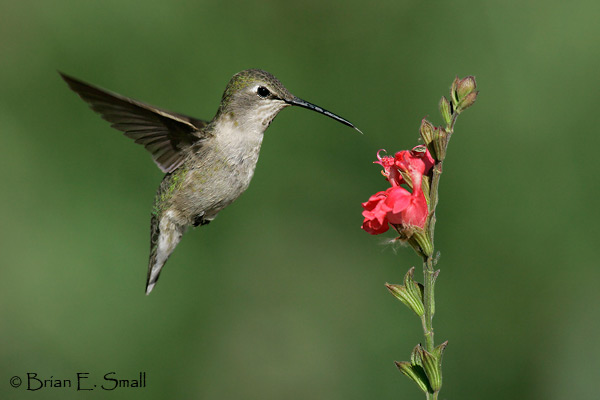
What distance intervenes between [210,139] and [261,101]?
28cm

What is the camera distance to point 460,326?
4.06 m

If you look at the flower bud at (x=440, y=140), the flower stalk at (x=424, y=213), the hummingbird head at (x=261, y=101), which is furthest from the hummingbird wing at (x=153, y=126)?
the flower bud at (x=440, y=140)

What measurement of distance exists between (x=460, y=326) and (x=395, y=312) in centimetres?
38

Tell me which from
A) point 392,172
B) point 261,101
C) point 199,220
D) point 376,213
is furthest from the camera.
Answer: point 199,220

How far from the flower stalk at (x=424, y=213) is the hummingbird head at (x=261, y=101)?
0.84 metres

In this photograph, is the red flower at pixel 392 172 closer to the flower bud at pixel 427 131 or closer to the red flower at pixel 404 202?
the red flower at pixel 404 202

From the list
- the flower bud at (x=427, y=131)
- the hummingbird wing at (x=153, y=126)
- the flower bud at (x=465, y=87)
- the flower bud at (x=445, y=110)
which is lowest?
the flower bud at (x=427, y=131)

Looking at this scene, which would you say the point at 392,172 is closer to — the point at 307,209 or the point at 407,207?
the point at 407,207

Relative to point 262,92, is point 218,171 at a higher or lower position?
lower

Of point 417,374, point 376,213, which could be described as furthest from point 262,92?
point 417,374

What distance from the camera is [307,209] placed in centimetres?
462

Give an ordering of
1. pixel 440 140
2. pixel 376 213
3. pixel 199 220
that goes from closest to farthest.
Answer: pixel 440 140 < pixel 376 213 < pixel 199 220

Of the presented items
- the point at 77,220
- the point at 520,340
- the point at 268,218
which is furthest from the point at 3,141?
the point at 520,340

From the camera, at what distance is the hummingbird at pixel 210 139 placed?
9.48ft
